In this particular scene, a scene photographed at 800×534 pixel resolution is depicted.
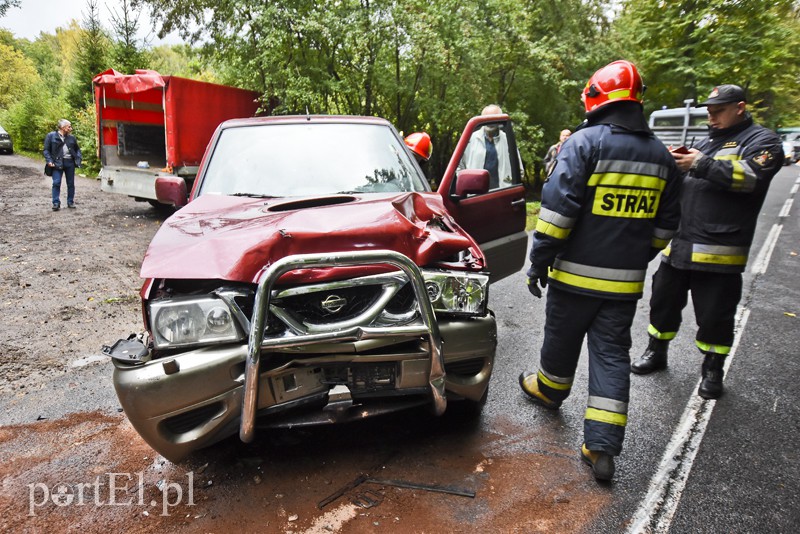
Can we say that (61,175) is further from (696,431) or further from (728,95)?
(696,431)

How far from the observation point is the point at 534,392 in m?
3.36

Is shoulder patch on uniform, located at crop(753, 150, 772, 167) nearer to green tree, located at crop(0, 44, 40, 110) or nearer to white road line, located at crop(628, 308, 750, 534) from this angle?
white road line, located at crop(628, 308, 750, 534)

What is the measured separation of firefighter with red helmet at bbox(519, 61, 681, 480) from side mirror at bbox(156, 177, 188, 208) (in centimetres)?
241

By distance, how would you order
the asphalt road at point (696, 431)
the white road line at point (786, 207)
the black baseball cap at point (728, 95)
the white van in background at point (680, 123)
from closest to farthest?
the asphalt road at point (696, 431), the black baseball cap at point (728, 95), the white road line at point (786, 207), the white van in background at point (680, 123)

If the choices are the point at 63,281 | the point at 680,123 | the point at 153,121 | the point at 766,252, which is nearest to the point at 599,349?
the point at 63,281

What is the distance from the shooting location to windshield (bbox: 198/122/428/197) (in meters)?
3.37

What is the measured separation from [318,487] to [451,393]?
2.62ft

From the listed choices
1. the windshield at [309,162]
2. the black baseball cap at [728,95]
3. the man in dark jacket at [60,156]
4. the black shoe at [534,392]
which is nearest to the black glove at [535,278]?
the black shoe at [534,392]

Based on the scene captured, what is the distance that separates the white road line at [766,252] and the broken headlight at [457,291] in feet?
20.1

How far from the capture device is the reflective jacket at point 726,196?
3193mm

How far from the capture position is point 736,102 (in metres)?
3.36

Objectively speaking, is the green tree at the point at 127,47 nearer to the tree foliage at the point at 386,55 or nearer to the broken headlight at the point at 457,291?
the tree foliage at the point at 386,55

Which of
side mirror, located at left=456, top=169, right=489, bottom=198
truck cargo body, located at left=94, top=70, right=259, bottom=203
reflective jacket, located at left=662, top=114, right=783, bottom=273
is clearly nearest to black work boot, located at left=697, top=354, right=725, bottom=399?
reflective jacket, located at left=662, top=114, right=783, bottom=273

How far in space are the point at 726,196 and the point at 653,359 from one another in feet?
4.20
